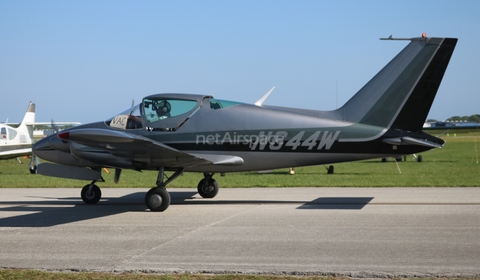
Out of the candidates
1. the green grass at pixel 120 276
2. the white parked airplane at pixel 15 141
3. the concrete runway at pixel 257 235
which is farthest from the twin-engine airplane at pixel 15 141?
the green grass at pixel 120 276

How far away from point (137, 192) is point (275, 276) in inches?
454

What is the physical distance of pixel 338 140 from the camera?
12.9 meters

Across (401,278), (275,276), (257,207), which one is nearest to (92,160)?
(257,207)

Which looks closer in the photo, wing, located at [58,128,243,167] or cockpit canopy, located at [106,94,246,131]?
wing, located at [58,128,243,167]

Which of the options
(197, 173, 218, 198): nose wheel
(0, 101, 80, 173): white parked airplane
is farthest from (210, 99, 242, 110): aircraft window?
(0, 101, 80, 173): white parked airplane

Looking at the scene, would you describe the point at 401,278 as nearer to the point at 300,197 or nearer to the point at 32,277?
the point at 32,277

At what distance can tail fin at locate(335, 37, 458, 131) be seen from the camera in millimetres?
12547

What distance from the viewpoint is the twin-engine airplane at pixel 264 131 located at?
41.3 feet

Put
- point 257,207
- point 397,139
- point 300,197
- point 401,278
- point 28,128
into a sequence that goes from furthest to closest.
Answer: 1. point 28,128
2. point 300,197
3. point 257,207
4. point 397,139
5. point 401,278

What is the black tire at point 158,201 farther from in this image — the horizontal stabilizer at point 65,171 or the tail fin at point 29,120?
the tail fin at point 29,120

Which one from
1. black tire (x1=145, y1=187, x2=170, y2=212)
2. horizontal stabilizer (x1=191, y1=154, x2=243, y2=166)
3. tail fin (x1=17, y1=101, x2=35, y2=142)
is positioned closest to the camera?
black tire (x1=145, y1=187, x2=170, y2=212)

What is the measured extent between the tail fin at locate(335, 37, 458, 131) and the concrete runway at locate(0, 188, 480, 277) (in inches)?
73.6

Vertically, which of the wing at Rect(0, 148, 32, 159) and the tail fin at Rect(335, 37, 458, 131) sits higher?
the tail fin at Rect(335, 37, 458, 131)

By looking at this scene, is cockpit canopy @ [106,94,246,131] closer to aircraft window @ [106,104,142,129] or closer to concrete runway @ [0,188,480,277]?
aircraft window @ [106,104,142,129]
